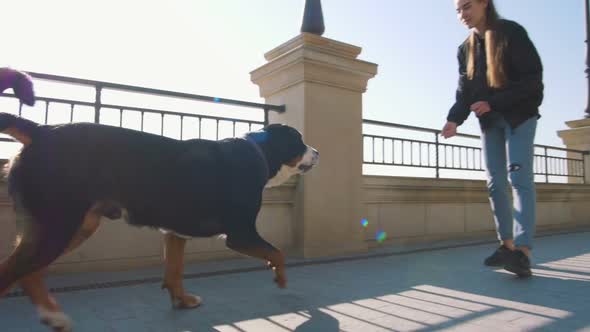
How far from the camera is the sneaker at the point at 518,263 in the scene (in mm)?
3514

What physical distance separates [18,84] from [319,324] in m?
1.96

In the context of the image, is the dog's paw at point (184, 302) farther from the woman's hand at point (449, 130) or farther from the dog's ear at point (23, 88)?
the woman's hand at point (449, 130)

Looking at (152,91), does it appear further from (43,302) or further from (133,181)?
(43,302)

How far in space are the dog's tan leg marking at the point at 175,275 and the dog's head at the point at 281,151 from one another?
706 mm

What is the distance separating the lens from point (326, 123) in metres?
5.30

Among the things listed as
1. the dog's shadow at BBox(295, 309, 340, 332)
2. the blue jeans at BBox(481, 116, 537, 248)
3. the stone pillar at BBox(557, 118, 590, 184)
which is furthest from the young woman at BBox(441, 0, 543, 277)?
the stone pillar at BBox(557, 118, 590, 184)

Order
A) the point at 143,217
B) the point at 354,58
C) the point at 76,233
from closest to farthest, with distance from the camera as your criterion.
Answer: the point at 76,233 → the point at 143,217 → the point at 354,58

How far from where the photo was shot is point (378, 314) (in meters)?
2.59

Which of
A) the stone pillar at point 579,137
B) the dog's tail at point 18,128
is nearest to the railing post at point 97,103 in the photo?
the dog's tail at point 18,128

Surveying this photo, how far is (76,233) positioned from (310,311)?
4.53ft

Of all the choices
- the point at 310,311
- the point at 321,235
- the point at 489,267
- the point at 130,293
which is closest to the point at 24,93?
the point at 130,293

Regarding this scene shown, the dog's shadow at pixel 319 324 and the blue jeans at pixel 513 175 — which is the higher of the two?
the blue jeans at pixel 513 175

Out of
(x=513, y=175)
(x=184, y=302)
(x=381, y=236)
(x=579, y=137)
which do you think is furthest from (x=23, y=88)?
(x=579, y=137)

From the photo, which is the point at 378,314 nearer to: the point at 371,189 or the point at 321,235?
the point at 321,235
